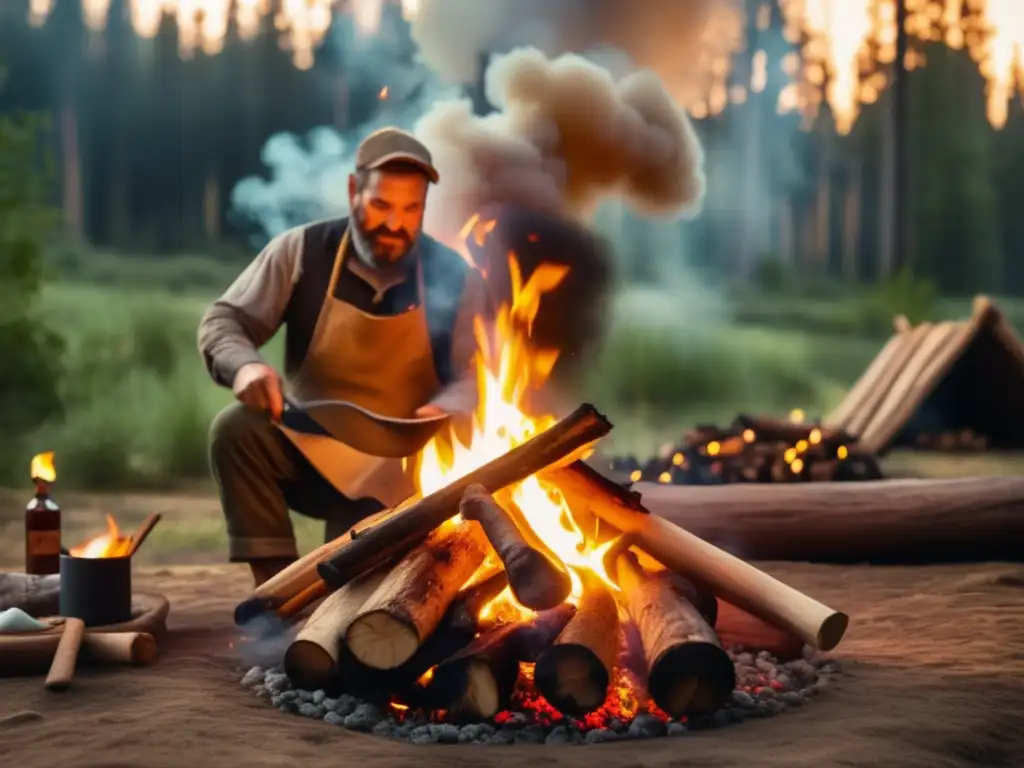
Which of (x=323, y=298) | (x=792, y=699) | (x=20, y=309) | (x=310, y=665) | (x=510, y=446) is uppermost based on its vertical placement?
(x=20, y=309)

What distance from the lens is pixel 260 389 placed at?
3.80 m

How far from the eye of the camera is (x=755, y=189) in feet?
42.5

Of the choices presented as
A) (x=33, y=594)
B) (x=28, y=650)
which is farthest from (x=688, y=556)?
(x=33, y=594)

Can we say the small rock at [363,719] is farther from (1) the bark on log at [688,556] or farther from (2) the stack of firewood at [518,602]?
(1) the bark on log at [688,556]

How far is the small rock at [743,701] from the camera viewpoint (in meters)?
2.95

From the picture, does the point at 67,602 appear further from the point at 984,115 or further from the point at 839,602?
the point at 984,115

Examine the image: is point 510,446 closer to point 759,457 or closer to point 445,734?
point 445,734

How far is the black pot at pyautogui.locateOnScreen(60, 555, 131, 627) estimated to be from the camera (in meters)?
3.49

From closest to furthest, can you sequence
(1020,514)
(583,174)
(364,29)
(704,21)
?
(1020,514) → (583,174) → (704,21) → (364,29)

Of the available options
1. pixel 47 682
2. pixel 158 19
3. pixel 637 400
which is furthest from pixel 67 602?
pixel 158 19

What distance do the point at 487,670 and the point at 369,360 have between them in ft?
5.38

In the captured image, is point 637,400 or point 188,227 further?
point 188,227

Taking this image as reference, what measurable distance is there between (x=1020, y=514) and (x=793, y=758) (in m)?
3.02

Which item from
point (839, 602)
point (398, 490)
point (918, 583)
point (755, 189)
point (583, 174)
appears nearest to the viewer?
point (398, 490)
